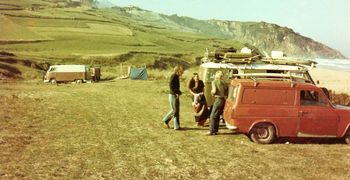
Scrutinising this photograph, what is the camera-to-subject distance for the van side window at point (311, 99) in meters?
15.4

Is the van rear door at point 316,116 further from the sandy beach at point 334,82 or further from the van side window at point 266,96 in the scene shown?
the sandy beach at point 334,82

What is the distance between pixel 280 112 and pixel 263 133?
837 mm

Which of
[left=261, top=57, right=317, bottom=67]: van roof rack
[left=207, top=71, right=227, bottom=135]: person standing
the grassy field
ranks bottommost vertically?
the grassy field

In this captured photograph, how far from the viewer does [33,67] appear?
2153 inches

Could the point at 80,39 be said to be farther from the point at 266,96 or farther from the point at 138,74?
the point at 266,96

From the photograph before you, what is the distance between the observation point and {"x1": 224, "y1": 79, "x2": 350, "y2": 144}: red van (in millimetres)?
15203

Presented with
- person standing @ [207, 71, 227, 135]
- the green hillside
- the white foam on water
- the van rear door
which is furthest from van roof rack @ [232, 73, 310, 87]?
the white foam on water

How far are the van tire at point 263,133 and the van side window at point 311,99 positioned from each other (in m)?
1.25

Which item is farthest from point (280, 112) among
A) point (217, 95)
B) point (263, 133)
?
point (217, 95)

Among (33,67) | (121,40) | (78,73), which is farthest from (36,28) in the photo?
(78,73)

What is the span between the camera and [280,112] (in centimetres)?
1522

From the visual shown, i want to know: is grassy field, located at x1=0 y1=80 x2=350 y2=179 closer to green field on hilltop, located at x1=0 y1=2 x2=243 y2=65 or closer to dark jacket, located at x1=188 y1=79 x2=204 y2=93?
dark jacket, located at x1=188 y1=79 x2=204 y2=93

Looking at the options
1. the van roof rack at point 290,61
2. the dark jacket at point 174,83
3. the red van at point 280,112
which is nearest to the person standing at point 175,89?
the dark jacket at point 174,83

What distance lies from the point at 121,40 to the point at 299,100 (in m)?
77.2
